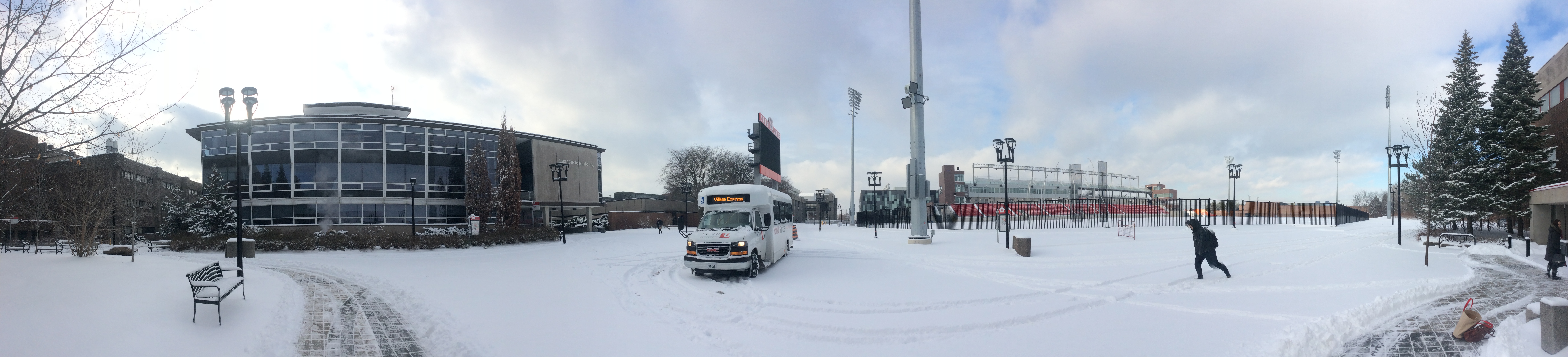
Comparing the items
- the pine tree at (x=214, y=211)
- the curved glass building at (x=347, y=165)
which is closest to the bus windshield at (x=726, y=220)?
the curved glass building at (x=347, y=165)

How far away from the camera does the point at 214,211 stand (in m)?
32.3

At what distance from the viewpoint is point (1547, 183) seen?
23.2m

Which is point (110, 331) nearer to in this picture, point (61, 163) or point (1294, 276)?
point (1294, 276)

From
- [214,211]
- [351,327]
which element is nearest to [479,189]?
[214,211]

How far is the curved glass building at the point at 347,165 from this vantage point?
106 ft

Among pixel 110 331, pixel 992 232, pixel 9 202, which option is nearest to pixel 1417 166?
pixel 992 232

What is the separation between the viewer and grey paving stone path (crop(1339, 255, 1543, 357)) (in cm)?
640

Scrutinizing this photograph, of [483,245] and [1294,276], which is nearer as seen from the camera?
[1294,276]

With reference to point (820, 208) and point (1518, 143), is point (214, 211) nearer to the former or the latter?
point (820, 208)

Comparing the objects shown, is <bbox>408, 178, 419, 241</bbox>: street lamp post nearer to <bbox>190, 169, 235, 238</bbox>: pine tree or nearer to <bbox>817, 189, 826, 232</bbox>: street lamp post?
<bbox>190, 169, 235, 238</bbox>: pine tree

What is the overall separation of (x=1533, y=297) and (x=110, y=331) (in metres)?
19.7

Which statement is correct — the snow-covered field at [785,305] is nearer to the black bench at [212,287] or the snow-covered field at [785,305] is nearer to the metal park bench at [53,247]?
the black bench at [212,287]

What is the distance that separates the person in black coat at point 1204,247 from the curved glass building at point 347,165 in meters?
32.5

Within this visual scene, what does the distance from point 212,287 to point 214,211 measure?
115 feet
